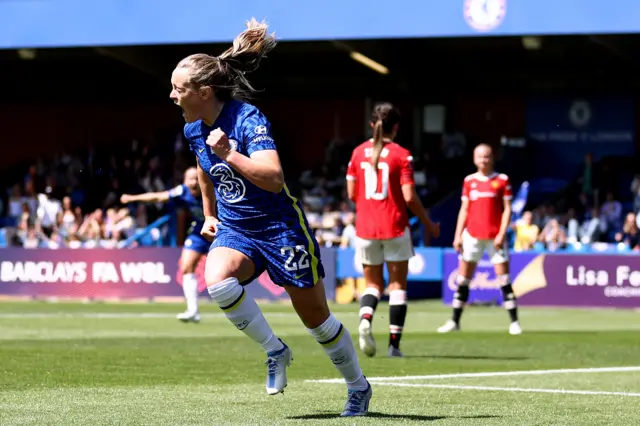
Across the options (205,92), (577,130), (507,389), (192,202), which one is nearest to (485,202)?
(192,202)

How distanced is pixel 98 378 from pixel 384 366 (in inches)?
101

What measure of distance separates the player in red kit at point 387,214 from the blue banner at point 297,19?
14.0 m

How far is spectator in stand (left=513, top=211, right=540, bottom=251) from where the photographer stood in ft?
87.7

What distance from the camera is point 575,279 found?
24062mm

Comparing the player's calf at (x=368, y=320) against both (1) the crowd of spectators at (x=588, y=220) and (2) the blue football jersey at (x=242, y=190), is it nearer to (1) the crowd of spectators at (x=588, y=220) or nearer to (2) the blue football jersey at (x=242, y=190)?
(2) the blue football jersey at (x=242, y=190)

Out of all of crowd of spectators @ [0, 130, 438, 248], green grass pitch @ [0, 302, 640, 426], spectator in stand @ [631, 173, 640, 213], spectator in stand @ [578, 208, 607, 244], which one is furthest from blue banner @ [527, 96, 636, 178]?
green grass pitch @ [0, 302, 640, 426]

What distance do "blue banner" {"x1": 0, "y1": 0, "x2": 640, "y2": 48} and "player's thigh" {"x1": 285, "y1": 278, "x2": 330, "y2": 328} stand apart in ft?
62.3

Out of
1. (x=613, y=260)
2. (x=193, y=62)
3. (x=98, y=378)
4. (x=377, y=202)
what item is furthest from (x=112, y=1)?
(x=193, y=62)

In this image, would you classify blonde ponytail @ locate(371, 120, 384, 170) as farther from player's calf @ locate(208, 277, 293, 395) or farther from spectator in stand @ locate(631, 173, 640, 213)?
spectator in stand @ locate(631, 173, 640, 213)

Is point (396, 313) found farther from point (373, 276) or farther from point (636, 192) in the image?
point (636, 192)

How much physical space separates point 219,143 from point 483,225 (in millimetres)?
9487

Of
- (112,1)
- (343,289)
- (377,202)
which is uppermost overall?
(112,1)

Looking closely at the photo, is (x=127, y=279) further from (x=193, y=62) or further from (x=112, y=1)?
(x=193, y=62)

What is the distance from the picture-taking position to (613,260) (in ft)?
78.3
